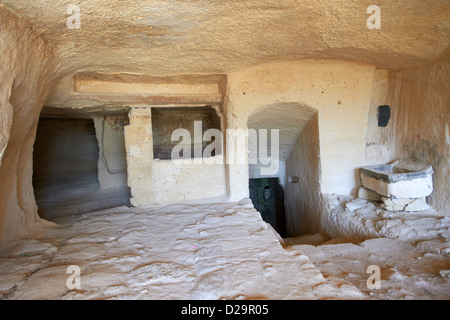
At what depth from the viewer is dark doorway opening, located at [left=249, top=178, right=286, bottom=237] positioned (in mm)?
7109

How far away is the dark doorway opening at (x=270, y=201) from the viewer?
23.3 feet

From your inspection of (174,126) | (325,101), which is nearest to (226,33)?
(325,101)

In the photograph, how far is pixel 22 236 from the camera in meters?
2.91

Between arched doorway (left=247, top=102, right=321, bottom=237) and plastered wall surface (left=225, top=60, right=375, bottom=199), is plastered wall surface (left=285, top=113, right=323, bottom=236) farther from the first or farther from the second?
plastered wall surface (left=225, top=60, right=375, bottom=199)

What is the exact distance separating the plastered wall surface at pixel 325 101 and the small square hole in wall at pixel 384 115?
400mm

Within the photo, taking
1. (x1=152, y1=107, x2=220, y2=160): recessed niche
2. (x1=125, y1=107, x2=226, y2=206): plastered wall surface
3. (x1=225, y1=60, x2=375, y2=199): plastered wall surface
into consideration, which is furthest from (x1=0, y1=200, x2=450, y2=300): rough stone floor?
(x1=152, y1=107, x2=220, y2=160): recessed niche

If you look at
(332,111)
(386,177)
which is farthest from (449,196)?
(332,111)

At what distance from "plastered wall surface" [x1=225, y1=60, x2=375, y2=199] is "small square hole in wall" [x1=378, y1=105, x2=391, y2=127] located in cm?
40

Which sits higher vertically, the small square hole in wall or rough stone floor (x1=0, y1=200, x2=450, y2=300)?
the small square hole in wall

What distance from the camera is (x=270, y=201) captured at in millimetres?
7699

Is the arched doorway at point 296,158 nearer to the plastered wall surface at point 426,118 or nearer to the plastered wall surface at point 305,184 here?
the plastered wall surface at point 305,184

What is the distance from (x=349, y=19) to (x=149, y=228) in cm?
297
